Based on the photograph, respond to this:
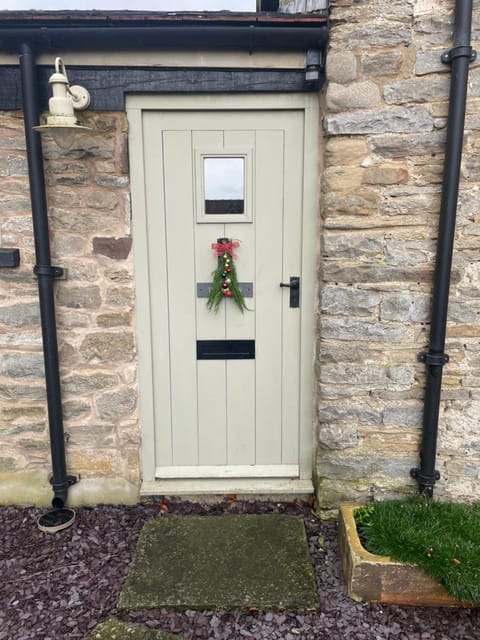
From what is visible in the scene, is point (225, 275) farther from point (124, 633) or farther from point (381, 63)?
point (124, 633)

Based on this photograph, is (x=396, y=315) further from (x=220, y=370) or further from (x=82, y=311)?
(x=82, y=311)

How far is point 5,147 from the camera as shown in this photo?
2893 mm

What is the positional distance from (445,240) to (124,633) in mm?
2567

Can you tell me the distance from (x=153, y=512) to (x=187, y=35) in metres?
2.88

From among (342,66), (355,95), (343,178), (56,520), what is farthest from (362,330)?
(56,520)

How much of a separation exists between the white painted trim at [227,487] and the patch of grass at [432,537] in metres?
0.54

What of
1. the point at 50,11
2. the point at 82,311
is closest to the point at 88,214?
the point at 82,311

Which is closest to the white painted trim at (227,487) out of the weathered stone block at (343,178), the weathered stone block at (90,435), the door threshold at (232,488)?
the door threshold at (232,488)

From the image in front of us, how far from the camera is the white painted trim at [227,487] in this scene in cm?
325

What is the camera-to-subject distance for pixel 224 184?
3039mm

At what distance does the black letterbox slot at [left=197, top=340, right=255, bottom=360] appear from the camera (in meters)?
3.21

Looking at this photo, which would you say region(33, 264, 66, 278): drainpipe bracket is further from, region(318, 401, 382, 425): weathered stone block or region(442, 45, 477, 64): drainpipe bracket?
region(442, 45, 477, 64): drainpipe bracket

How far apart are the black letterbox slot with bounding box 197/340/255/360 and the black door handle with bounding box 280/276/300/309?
0.37 m

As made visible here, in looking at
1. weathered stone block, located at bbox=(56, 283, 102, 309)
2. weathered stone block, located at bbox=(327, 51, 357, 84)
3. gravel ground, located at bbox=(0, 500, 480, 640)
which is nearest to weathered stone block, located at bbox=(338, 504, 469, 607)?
gravel ground, located at bbox=(0, 500, 480, 640)
